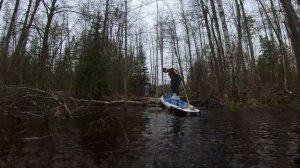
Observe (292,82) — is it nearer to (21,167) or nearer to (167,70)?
(167,70)

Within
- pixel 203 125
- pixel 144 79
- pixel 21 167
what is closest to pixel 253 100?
pixel 203 125

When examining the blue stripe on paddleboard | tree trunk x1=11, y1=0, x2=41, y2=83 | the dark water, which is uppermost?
tree trunk x1=11, y1=0, x2=41, y2=83

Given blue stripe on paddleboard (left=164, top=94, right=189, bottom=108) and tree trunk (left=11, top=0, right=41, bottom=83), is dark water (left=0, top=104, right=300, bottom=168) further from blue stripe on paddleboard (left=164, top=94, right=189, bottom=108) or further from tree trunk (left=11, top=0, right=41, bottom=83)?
tree trunk (left=11, top=0, right=41, bottom=83)

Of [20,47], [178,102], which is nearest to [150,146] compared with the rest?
[178,102]

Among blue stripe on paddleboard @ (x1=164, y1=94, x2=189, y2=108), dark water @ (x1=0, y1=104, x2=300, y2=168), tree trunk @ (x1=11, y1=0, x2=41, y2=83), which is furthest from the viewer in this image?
tree trunk @ (x1=11, y1=0, x2=41, y2=83)

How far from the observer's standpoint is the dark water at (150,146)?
6723 millimetres

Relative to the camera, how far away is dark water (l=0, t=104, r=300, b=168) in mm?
6723

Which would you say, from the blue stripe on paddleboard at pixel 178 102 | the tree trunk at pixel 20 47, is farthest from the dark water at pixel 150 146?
the tree trunk at pixel 20 47

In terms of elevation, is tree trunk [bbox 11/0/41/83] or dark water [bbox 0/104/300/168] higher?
tree trunk [bbox 11/0/41/83]

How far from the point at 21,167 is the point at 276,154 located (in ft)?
17.7

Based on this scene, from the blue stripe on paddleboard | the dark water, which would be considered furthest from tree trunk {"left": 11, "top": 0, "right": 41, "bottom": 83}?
the dark water

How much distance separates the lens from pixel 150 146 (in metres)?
8.34

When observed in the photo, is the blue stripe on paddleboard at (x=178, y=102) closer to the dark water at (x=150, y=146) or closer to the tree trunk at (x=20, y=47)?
the dark water at (x=150, y=146)

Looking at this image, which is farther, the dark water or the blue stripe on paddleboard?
the blue stripe on paddleboard
